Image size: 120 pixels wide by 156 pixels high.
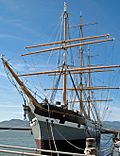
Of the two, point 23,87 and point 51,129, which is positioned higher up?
point 23,87

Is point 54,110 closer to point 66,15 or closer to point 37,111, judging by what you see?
point 37,111

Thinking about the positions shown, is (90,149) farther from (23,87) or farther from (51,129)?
(51,129)

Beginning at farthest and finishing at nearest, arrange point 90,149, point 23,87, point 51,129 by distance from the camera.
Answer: point 51,129 < point 23,87 < point 90,149

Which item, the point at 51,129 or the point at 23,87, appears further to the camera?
the point at 51,129

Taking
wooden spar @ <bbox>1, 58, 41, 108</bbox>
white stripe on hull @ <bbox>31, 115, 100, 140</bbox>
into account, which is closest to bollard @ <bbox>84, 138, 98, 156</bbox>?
wooden spar @ <bbox>1, 58, 41, 108</bbox>

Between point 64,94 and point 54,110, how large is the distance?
21.5 ft

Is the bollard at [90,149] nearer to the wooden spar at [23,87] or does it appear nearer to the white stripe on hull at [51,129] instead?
→ the wooden spar at [23,87]

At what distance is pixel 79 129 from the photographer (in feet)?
92.6

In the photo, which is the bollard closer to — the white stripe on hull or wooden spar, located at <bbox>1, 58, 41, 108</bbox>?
wooden spar, located at <bbox>1, 58, 41, 108</bbox>

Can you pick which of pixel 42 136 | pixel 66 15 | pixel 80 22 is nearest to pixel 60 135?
pixel 42 136

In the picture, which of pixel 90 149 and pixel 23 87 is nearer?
pixel 90 149

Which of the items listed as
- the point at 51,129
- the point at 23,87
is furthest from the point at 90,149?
the point at 51,129

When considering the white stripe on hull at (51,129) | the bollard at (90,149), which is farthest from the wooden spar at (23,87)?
the bollard at (90,149)

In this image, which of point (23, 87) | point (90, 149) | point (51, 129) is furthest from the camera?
point (51, 129)
